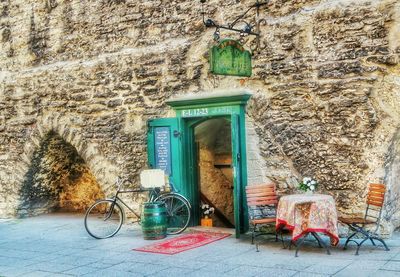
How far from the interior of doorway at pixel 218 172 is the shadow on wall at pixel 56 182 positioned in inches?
107

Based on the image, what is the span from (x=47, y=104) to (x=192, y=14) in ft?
12.0

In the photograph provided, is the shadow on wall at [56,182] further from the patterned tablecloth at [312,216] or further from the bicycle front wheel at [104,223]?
the patterned tablecloth at [312,216]

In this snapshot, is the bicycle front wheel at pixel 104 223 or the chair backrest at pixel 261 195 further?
the bicycle front wheel at pixel 104 223

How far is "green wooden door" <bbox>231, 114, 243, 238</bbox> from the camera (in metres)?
7.57

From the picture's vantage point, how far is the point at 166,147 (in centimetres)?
862

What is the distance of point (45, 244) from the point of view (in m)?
7.92

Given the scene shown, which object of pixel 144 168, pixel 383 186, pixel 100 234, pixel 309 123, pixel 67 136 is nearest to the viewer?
pixel 383 186

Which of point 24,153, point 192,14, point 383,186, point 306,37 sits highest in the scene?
point 192,14

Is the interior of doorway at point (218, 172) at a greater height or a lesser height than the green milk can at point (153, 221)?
greater

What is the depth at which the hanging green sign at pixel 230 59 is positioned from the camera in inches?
280

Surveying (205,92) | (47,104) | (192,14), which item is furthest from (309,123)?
(47,104)

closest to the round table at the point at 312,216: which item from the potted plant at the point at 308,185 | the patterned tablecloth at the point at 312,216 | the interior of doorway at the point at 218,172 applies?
the patterned tablecloth at the point at 312,216

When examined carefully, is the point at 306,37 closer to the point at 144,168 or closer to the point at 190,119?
the point at 190,119

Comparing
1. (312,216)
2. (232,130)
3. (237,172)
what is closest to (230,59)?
(232,130)
